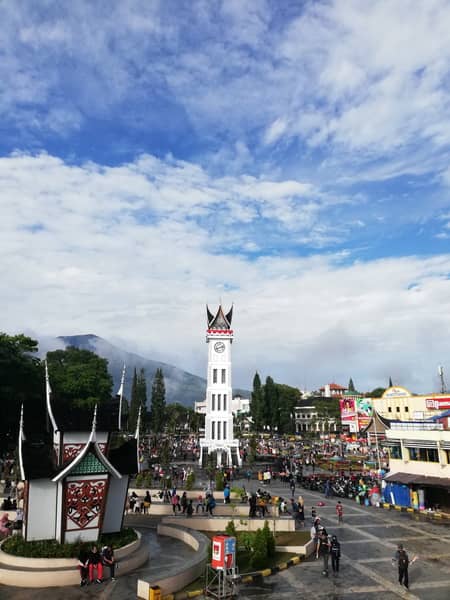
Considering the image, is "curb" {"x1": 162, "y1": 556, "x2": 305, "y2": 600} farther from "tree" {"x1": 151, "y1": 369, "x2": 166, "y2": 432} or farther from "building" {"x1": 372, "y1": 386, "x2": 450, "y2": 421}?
"tree" {"x1": 151, "y1": 369, "x2": 166, "y2": 432}

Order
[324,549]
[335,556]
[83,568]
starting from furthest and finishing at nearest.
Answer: [324,549], [335,556], [83,568]

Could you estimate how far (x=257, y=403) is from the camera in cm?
10925

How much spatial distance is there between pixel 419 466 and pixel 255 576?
19.8 meters

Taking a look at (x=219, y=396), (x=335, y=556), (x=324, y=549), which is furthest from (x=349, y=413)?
(x=335, y=556)

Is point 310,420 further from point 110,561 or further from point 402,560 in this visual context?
point 110,561

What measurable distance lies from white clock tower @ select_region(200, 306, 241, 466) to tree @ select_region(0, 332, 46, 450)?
76.3 feet

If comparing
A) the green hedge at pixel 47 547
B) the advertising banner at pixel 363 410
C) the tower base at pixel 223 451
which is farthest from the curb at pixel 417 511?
the advertising banner at pixel 363 410

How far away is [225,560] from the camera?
1581 centimetres

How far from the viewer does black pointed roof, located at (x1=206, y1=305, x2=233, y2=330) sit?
6650cm

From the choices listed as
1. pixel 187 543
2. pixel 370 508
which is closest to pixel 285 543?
pixel 187 543

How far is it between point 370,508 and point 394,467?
12.3 feet

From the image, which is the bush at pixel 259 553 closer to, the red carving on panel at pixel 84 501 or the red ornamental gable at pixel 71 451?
the red carving on panel at pixel 84 501

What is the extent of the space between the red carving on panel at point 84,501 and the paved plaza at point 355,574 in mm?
2624

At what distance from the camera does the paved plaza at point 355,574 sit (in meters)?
15.8
